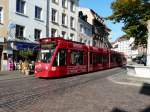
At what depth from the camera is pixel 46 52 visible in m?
21.2

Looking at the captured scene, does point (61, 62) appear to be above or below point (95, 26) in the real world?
below

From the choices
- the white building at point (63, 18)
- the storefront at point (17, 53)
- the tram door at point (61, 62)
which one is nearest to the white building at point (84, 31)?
the white building at point (63, 18)

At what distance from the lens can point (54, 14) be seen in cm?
4028

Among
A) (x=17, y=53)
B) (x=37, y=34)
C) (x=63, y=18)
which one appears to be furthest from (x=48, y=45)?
(x=63, y=18)

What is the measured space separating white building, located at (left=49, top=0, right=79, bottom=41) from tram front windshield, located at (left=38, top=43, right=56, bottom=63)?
1701 cm

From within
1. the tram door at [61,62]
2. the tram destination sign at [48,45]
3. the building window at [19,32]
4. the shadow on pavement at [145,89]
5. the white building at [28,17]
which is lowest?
the shadow on pavement at [145,89]

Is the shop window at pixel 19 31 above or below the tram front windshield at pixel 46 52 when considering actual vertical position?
above

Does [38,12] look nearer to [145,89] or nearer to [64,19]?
[64,19]

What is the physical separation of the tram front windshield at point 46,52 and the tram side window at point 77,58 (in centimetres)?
293

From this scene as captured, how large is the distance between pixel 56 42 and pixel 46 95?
8786 millimetres

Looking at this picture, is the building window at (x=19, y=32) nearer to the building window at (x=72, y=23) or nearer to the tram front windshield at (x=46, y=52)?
the tram front windshield at (x=46, y=52)

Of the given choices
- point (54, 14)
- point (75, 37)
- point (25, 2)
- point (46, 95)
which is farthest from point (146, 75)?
point (75, 37)

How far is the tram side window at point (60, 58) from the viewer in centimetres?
2100

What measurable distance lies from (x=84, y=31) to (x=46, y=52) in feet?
109
